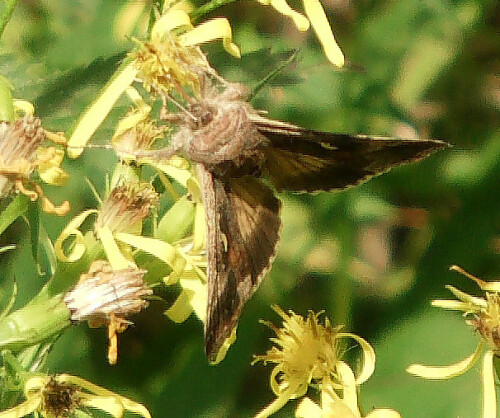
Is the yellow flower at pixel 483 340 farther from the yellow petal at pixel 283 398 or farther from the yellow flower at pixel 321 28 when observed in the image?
the yellow flower at pixel 321 28

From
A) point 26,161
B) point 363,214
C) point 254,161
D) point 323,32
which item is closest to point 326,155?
point 254,161

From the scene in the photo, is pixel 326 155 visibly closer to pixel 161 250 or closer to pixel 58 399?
pixel 161 250

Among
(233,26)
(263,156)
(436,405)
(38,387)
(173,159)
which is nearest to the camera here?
(38,387)

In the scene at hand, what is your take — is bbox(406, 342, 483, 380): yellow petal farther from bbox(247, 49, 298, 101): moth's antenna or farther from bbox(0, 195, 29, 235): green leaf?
bbox(0, 195, 29, 235): green leaf

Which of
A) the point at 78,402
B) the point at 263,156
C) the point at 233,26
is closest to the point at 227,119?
the point at 263,156

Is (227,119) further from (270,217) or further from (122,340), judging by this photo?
(122,340)

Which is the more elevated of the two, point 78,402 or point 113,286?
point 113,286
